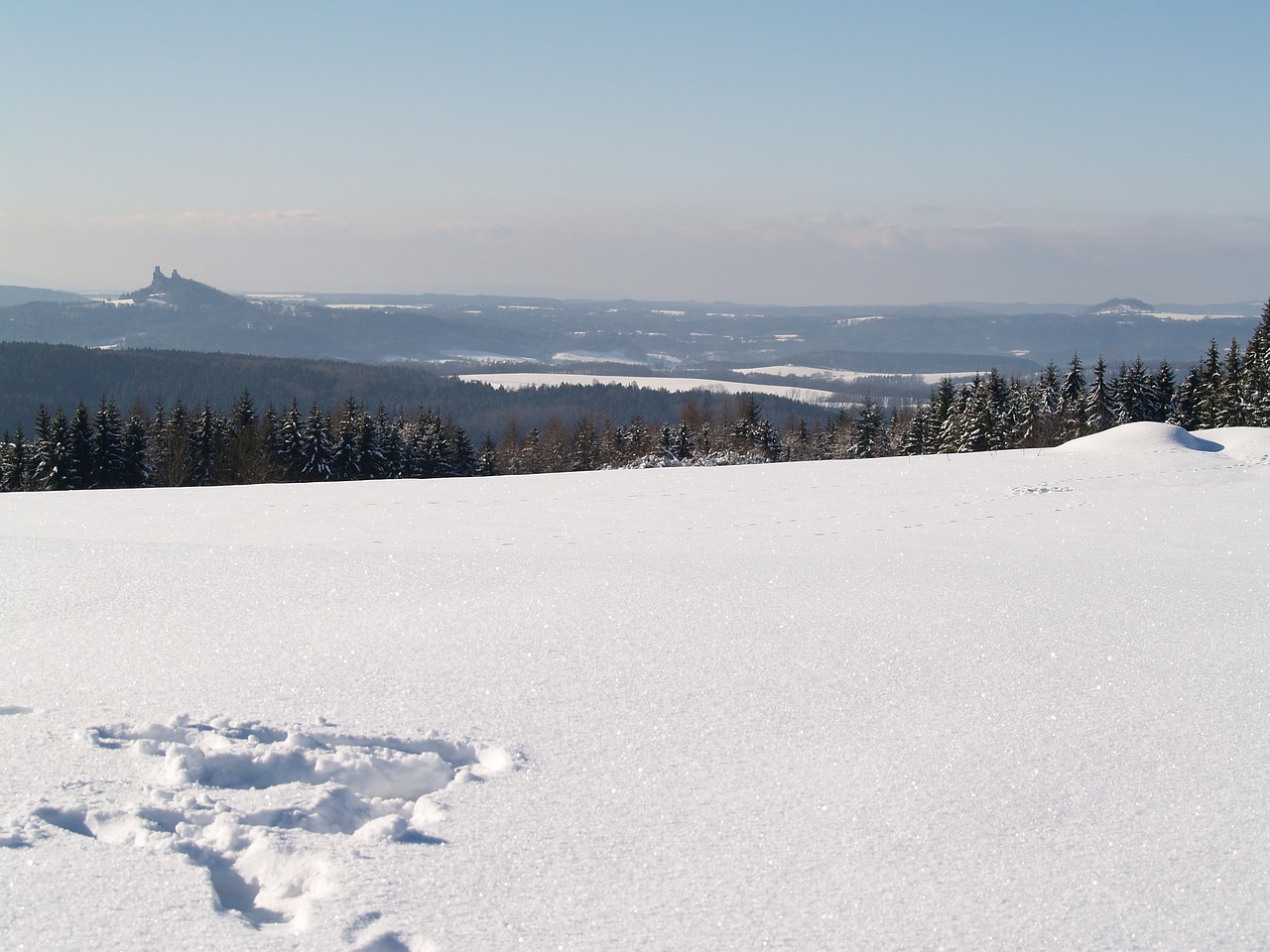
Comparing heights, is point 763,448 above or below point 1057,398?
below

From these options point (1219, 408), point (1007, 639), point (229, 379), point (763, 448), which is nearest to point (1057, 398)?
point (1219, 408)

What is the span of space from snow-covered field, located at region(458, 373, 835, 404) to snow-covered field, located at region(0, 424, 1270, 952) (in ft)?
433

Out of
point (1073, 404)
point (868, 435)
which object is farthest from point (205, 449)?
point (1073, 404)

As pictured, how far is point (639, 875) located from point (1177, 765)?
278 centimetres

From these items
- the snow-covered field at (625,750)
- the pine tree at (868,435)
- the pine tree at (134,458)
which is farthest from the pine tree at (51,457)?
the pine tree at (868,435)

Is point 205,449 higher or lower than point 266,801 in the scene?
lower

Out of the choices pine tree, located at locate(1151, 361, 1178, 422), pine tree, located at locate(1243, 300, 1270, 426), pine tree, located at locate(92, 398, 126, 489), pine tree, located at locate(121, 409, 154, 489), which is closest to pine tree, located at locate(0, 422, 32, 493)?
pine tree, located at locate(92, 398, 126, 489)

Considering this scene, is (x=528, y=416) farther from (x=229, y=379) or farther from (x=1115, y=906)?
(x=1115, y=906)

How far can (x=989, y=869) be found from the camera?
320cm

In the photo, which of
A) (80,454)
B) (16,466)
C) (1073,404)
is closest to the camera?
(80,454)

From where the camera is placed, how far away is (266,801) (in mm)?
3516

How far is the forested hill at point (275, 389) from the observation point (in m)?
102

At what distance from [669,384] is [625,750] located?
6467 inches

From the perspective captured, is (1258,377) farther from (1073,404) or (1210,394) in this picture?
(1073,404)
